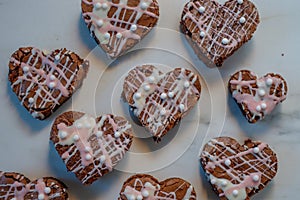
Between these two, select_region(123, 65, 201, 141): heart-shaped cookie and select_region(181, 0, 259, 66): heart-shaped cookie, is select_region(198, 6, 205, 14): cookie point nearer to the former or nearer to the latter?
select_region(181, 0, 259, 66): heart-shaped cookie

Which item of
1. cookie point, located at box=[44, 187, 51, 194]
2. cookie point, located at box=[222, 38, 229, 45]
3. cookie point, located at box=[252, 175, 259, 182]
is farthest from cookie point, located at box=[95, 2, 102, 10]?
cookie point, located at box=[252, 175, 259, 182]

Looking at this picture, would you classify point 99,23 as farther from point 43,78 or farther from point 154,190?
point 154,190

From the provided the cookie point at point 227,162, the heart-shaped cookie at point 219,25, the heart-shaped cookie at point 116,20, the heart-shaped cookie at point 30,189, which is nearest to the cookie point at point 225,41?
the heart-shaped cookie at point 219,25

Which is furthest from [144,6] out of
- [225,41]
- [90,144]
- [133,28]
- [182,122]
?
[90,144]

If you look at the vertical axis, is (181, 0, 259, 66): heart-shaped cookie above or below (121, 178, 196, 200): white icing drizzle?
above

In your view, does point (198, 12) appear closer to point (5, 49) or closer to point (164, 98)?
point (164, 98)

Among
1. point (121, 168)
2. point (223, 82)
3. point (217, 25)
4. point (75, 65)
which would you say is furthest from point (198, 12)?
point (121, 168)

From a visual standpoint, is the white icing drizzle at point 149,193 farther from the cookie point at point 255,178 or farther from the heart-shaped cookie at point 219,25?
the heart-shaped cookie at point 219,25
